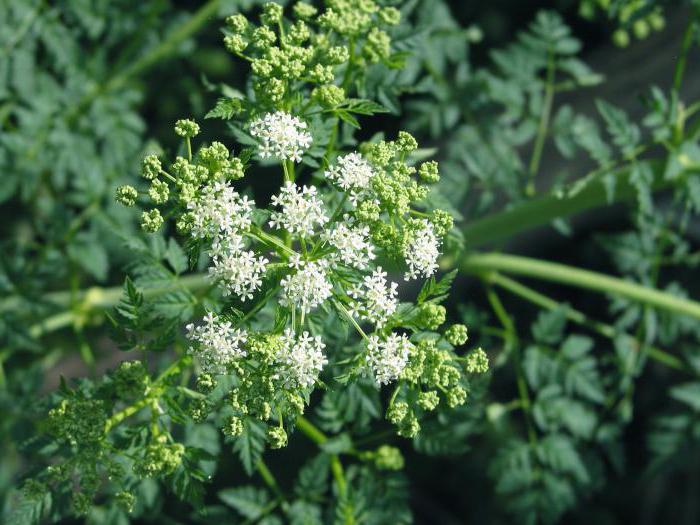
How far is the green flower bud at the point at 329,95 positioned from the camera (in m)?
2.25

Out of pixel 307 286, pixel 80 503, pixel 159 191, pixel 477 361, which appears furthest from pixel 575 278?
pixel 80 503

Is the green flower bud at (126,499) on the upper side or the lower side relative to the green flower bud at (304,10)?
lower

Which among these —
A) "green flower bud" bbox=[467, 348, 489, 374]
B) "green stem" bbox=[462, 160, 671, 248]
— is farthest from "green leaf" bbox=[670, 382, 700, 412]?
"green flower bud" bbox=[467, 348, 489, 374]

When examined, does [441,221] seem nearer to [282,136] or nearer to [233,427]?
[282,136]

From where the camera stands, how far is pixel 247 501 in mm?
2996

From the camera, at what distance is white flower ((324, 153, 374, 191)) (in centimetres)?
220

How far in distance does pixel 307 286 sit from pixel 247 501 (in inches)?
47.1

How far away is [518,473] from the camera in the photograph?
3594mm

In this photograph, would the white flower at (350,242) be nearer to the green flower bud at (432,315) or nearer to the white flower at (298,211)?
the white flower at (298,211)

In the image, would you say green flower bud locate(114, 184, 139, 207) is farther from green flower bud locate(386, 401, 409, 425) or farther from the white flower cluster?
green flower bud locate(386, 401, 409, 425)

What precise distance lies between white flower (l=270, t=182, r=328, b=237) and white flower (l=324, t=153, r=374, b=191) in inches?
3.0

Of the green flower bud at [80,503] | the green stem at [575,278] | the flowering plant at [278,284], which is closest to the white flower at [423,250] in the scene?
the flowering plant at [278,284]

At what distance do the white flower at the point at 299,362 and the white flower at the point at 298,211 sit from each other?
0.88 ft

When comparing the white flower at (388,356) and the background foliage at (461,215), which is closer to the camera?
the white flower at (388,356)
